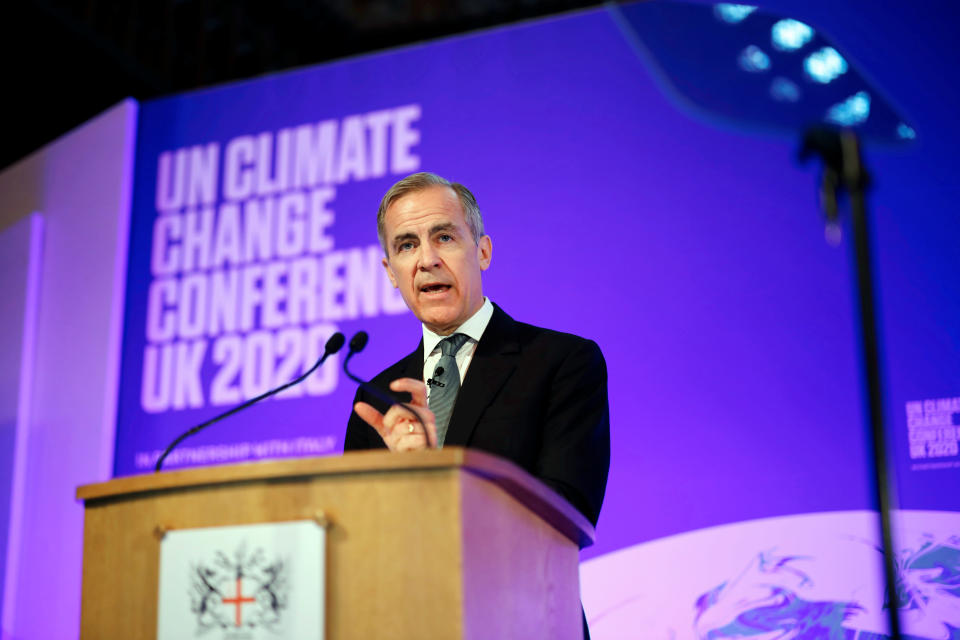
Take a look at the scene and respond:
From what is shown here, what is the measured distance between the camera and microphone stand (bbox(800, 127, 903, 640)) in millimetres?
1253

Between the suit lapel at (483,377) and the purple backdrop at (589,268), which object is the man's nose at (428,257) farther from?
the purple backdrop at (589,268)

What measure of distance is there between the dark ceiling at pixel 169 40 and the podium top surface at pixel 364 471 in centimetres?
386

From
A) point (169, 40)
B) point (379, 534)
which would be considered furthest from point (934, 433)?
point (169, 40)

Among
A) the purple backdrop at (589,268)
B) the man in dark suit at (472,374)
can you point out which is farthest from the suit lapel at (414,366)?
the purple backdrop at (589,268)

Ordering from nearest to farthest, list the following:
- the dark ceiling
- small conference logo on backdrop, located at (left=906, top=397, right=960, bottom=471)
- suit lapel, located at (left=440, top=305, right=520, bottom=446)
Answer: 1. suit lapel, located at (left=440, top=305, right=520, bottom=446)
2. small conference logo on backdrop, located at (left=906, top=397, right=960, bottom=471)
3. the dark ceiling

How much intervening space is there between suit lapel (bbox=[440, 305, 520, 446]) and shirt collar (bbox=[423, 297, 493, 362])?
1.0 inches

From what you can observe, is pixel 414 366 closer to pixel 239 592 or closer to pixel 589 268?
pixel 239 592

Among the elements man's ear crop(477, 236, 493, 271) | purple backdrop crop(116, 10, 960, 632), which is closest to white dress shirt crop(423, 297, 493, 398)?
man's ear crop(477, 236, 493, 271)

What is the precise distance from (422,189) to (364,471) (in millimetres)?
1176

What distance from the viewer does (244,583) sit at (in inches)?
58.4

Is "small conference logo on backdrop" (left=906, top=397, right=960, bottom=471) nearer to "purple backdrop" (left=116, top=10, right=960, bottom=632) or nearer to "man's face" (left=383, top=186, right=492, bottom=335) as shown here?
"purple backdrop" (left=116, top=10, right=960, bottom=632)

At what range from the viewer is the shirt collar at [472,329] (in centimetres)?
240

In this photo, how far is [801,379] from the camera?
11.1 feet

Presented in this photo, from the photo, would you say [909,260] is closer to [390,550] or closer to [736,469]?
[736,469]
